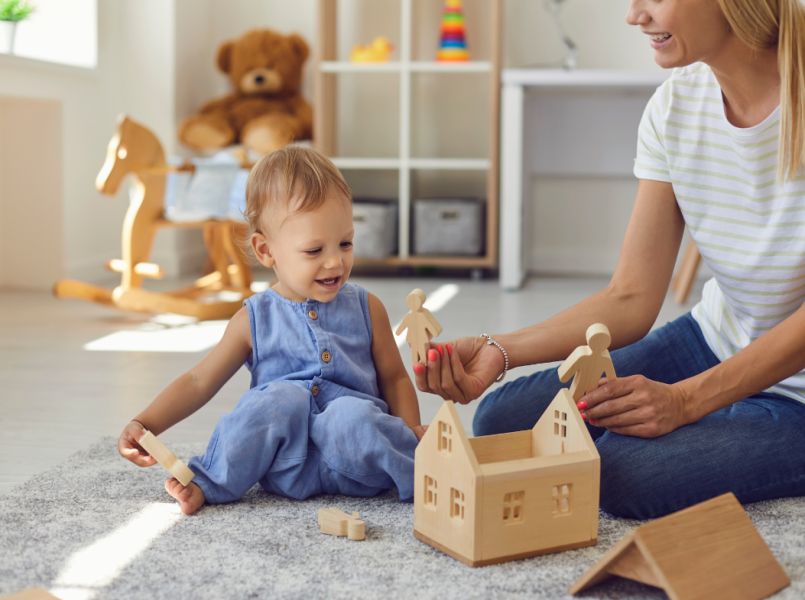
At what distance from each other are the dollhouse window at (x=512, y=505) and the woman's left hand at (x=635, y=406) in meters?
0.16

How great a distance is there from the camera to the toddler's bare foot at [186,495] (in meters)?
1.35

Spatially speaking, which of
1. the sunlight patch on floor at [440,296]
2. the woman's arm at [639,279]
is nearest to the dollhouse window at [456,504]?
the woman's arm at [639,279]

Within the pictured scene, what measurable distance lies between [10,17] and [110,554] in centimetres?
245

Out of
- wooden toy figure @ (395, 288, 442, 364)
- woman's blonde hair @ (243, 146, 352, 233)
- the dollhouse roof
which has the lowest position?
the dollhouse roof

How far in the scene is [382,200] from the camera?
401cm

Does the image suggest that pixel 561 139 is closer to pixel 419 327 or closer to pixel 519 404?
pixel 519 404

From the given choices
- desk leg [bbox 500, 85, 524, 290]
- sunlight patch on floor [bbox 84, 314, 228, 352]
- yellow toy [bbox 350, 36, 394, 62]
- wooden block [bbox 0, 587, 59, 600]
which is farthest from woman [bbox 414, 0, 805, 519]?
yellow toy [bbox 350, 36, 394, 62]

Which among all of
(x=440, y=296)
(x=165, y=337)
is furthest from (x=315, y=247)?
(x=440, y=296)

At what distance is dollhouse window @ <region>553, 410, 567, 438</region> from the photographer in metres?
1.25

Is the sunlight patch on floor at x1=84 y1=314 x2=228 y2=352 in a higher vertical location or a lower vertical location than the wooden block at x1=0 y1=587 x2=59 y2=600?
lower

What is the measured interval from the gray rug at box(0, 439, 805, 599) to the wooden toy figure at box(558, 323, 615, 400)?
0.17 m

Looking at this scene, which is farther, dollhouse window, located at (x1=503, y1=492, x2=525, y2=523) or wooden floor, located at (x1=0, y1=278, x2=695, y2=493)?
wooden floor, located at (x1=0, y1=278, x2=695, y2=493)

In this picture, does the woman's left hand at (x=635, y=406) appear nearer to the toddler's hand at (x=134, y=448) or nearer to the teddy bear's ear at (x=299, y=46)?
the toddler's hand at (x=134, y=448)

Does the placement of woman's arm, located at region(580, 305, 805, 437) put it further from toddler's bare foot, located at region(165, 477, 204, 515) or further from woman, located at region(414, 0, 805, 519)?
toddler's bare foot, located at region(165, 477, 204, 515)
